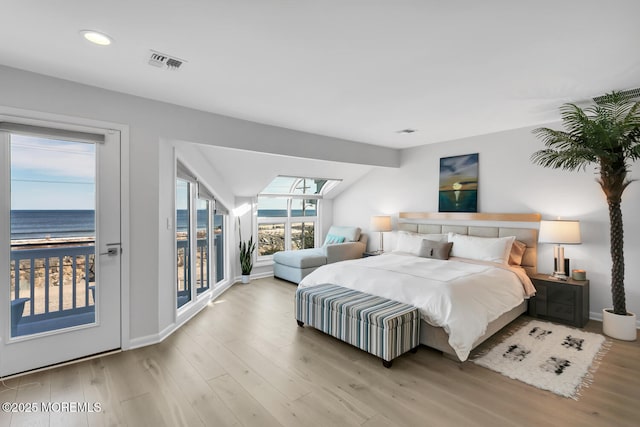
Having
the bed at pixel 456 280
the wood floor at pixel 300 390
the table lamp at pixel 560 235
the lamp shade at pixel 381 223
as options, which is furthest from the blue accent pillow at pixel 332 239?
the table lamp at pixel 560 235

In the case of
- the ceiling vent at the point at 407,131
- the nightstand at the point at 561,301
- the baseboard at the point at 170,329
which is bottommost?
the baseboard at the point at 170,329

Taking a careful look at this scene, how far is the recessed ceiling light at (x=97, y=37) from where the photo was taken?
1.94 meters

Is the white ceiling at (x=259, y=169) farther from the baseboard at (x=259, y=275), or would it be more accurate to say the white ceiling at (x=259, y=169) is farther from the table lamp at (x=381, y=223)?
the baseboard at (x=259, y=275)

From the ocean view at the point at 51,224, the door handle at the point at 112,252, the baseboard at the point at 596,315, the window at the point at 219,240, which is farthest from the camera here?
the window at the point at 219,240

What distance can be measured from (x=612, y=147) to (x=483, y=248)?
5.46 ft

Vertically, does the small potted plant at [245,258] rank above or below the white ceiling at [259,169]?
below

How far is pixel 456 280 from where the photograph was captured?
308cm

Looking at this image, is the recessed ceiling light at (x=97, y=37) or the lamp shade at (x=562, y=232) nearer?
the recessed ceiling light at (x=97, y=37)

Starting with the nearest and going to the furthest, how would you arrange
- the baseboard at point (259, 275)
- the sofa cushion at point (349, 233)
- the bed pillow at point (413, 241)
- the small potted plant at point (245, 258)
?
the bed pillow at point (413, 241)
the small potted plant at point (245, 258)
the baseboard at point (259, 275)
the sofa cushion at point (349, 233)

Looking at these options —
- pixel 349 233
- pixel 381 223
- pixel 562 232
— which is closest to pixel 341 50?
pixel 562 232

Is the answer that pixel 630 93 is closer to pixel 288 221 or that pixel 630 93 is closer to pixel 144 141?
pixel 144 141

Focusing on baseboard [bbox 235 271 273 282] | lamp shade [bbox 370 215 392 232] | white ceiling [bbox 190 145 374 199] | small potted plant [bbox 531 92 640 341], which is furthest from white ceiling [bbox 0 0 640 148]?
baseboard [bbox 235 271 273 282]

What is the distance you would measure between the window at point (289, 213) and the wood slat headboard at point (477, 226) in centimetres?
181

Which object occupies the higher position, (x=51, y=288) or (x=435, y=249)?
(x=435, y=249)
